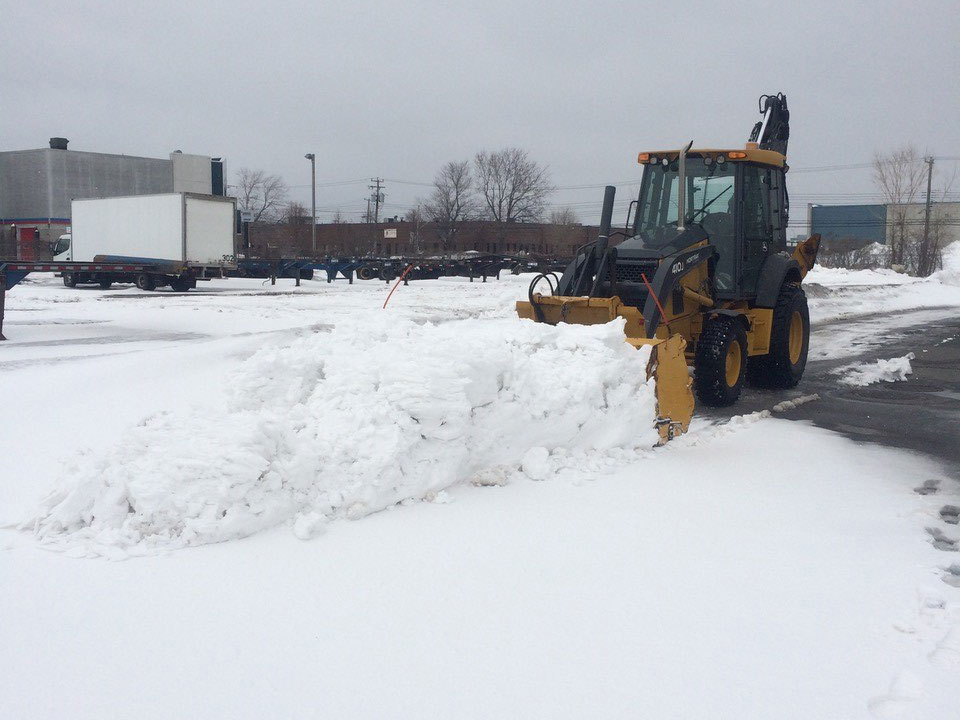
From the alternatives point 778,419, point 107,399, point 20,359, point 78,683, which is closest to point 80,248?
point 20,359

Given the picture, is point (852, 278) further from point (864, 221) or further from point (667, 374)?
point (864, 221)

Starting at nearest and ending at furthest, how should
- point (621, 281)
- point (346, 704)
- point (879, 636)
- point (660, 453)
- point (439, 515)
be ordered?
point (346, 704)
point (879, 636)
point (439, 515)
point (660, 453)
point (621, 281)

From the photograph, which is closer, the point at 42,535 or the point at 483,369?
the point at 42,535

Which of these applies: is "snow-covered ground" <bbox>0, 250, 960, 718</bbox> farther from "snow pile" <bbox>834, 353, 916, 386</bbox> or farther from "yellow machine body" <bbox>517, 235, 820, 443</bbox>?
"snow pile" <bbox>834, 353, 916, 386</bbox>

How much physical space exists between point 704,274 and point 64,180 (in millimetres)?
65141

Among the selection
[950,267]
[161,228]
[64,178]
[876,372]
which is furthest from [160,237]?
[64,178]

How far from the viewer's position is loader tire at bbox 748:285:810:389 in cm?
975

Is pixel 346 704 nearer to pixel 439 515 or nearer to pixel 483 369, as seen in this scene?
pixel 439 515

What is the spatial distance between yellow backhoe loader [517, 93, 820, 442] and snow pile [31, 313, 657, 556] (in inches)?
64.3

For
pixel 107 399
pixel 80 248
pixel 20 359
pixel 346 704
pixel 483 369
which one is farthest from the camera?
pixel 80 248

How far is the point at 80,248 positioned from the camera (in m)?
33.0

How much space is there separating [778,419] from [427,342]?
4.22 meters

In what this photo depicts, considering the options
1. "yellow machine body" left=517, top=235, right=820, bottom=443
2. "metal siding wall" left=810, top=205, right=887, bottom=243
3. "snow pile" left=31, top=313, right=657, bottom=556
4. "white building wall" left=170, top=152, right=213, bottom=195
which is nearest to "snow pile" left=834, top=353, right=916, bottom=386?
"yellow machine body" left=517, top=235, right=820, bottom=443

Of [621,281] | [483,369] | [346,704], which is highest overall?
[621,281]
